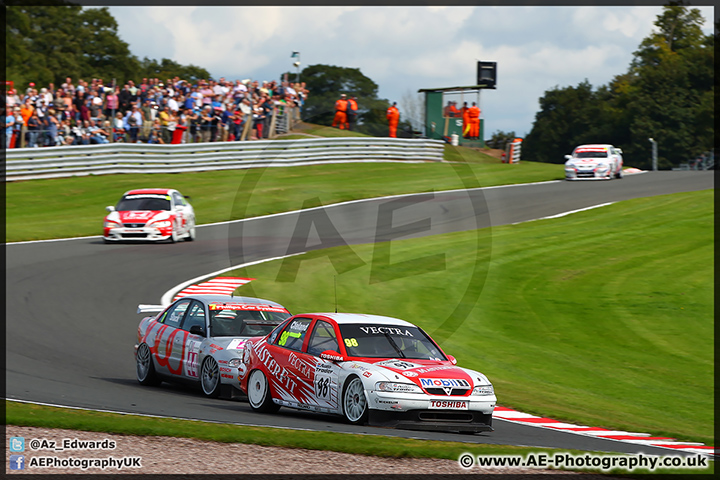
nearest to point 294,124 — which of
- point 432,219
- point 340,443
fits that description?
point 432,219

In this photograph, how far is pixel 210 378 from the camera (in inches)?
439

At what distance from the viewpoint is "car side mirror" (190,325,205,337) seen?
1130 cm

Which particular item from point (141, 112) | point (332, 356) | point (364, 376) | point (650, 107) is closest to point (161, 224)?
point (141, 112)

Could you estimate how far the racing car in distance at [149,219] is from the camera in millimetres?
23328

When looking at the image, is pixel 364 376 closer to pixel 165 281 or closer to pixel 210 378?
pixel 210 378

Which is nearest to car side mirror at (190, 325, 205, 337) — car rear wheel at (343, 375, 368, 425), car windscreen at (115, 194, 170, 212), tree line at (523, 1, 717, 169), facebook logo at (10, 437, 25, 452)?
car rear wheel at (343, 375, 368, 425)

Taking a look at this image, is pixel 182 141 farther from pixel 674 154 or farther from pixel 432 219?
pixel 674 154

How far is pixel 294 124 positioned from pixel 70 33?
53.9m

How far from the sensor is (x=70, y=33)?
271 feet

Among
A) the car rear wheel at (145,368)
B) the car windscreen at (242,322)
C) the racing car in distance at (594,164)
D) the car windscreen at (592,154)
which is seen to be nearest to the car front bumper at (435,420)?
the car windscreen at (242,322)

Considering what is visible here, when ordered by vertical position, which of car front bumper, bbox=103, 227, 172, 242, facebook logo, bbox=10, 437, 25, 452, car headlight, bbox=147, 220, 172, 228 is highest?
car headlight, bbox=147, 220, 172, 228

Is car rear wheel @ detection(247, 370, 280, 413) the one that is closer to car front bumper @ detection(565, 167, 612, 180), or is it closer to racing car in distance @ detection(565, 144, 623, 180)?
racing car in distance @ detection(565, 144, 623, 180)

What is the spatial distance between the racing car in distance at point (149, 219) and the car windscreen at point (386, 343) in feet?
47.6

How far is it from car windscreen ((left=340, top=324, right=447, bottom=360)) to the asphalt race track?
85 centimetres
